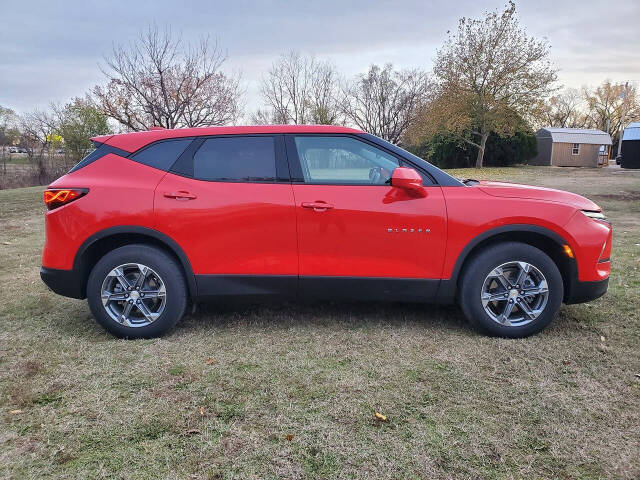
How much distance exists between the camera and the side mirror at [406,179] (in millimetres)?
3264

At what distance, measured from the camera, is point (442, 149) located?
37.5m

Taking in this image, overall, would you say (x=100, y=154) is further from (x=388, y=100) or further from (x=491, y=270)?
(x=388, y=100)

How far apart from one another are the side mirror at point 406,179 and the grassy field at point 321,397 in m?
1.21

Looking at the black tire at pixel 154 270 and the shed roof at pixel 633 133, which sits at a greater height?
the shed roof at pixel 633 133

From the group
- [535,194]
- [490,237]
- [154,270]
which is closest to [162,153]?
[154,270]

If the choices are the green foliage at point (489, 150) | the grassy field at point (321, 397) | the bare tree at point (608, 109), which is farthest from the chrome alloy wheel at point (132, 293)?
→ the bare tree at point (608, 109)

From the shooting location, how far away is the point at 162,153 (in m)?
3.57

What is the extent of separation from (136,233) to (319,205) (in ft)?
4.82

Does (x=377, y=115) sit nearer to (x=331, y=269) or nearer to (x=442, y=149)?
(x=442, y=149)

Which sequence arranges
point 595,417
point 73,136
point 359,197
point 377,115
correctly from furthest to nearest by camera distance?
point 377,115 → point 73,136 → point 359,197 → point 595,417

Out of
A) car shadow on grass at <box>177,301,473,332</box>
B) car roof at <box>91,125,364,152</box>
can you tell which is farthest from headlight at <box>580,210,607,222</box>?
car roof at <box>91,125,364,152</box>

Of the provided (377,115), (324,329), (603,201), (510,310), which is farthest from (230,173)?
(377,115)

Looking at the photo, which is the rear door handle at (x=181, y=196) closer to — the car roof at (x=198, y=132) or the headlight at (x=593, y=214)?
the car roof at (x=198, y=132)

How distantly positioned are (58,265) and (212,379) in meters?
1.68
